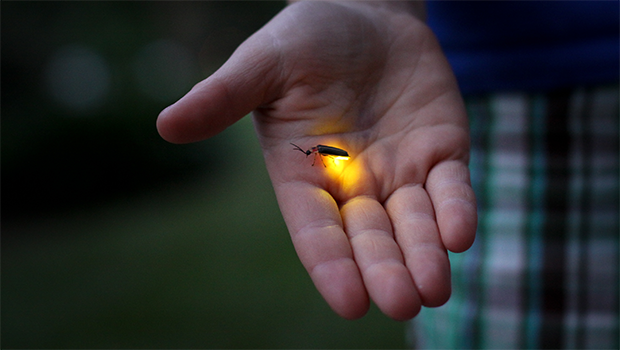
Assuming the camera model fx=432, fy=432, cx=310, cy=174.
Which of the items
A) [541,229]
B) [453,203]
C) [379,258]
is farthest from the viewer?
[541,229]

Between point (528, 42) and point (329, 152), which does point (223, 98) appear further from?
point (528, 42)

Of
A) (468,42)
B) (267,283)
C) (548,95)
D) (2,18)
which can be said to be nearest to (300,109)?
(468,42)

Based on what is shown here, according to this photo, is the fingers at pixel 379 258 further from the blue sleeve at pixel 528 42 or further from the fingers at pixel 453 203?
the blue sleeve at pixel 528 42

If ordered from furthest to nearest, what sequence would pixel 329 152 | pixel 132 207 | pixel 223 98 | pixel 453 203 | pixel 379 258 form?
pixel 132 207, pixel 329 152, pixel 223 98, pixel 453 203, pixel 379 258

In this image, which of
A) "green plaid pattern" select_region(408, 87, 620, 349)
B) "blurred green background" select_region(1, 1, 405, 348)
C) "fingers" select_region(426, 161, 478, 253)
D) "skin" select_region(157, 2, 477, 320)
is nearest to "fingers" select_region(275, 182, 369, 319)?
"skin" select_region(157, 2, 477, 320)

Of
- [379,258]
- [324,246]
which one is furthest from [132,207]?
[379,258]

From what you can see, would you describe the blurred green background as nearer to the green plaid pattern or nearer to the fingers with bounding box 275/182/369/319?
the green plaid pattern

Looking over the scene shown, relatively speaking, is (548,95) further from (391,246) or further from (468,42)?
(391,246)
